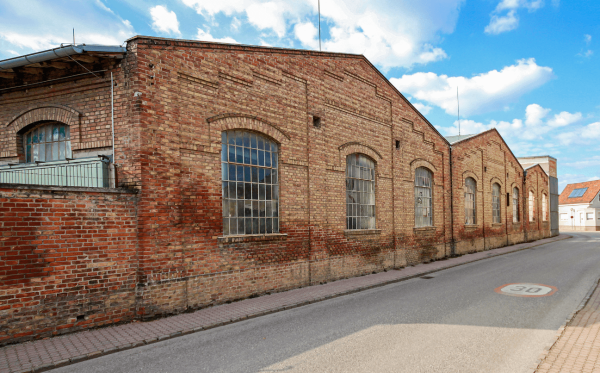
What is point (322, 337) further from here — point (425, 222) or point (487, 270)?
point (425, 222)

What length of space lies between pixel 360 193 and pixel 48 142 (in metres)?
9.15

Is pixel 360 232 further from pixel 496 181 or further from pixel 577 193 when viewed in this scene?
pixel 577 193

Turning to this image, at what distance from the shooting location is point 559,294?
9195 millimetres

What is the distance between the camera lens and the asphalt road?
16.6 ft

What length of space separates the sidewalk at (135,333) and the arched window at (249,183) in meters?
1.83

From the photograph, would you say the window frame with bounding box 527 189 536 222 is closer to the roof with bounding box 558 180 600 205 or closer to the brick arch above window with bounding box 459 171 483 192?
the brick arch above window with bounding box 459 171 483 192

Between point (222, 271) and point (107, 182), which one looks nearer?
point (107, 182)

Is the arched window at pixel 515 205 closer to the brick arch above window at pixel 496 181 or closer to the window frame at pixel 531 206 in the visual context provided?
the window frame at pixel 531 206

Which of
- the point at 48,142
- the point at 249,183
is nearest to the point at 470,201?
the point at 249,183

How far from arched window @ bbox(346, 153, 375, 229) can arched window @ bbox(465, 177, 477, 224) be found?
9.17 meters

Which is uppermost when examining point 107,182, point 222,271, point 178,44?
point 178,44

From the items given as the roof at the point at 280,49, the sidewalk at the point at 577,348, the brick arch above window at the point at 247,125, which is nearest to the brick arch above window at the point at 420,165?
the roof at the point at 280,49

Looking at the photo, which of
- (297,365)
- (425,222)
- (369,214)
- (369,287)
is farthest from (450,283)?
(297,365)

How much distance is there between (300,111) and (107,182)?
5502 mm
